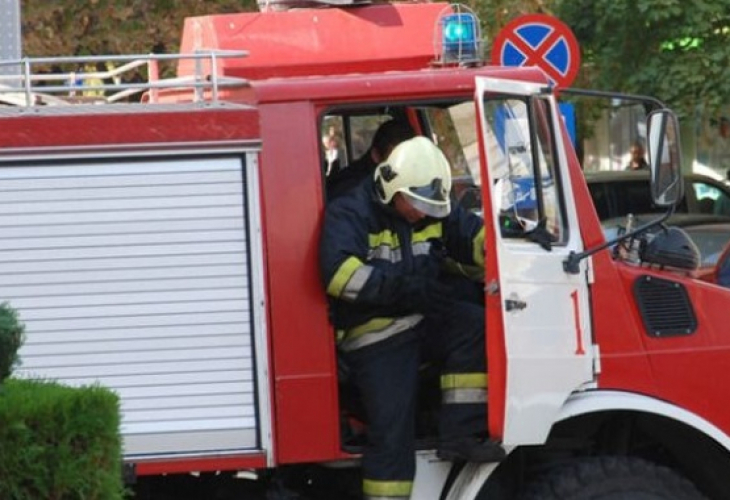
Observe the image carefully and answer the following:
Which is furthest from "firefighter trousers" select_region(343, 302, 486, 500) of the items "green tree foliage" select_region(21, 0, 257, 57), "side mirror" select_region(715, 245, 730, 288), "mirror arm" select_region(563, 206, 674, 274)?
"green tree foliage" select_region(21, 0, 257, 57)

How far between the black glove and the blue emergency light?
0.86 meters

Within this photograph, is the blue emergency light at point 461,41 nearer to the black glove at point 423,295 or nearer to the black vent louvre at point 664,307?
the black glove at point 423,295

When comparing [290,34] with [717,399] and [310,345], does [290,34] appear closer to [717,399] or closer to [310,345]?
[310,345]

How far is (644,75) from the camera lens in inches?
711

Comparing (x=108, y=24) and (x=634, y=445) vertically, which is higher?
(x=108, y=24)

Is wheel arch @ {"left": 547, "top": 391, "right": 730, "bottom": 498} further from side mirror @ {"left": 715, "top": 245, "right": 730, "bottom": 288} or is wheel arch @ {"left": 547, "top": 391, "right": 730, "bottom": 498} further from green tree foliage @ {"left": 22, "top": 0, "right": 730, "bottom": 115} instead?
green tree foliage @ {"left": 22, "top": 0, "right": 730, "bottom": 115}

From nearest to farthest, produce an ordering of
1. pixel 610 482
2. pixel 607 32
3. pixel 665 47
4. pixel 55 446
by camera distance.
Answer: pixel 55 446, pixel 610 482, pixel 665 47, pixel 607 32

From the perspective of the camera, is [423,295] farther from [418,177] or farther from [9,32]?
[9,32]

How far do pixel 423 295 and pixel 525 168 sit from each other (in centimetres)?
57

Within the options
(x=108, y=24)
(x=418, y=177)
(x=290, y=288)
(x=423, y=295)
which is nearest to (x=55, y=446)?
(x=290, y=288)

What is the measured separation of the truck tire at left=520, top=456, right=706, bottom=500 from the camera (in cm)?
662

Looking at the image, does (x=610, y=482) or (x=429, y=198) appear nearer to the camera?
(x=429, y=198)

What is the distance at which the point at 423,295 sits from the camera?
6434 millimetres

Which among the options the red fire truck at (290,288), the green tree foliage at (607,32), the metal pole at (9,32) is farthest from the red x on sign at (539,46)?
the red fire truck at (290,288)
